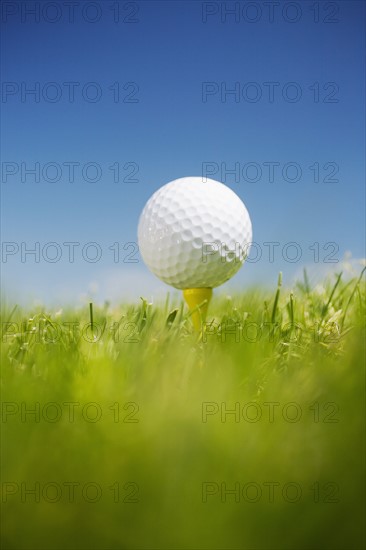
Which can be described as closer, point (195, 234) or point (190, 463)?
point (190, 463)

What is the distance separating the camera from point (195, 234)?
2836mm

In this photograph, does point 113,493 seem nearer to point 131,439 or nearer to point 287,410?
point 131,439

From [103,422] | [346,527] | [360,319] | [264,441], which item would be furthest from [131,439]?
[360,319]

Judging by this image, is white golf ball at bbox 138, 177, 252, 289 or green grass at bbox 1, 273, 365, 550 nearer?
green grass at bbox 1, 273, 365, 550

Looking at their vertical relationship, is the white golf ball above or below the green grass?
above

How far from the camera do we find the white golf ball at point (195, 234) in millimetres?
2832

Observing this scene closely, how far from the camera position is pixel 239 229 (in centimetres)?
298

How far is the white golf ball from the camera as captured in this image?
111 inches

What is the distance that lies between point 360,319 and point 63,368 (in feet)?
3.39

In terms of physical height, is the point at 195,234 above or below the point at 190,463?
above

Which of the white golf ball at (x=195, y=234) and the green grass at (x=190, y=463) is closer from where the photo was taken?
the green grass at (x=190, y=463)

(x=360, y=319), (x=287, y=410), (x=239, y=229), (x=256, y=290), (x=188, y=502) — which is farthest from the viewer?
(x=239, y=229)

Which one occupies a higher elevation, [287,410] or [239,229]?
[239,229]

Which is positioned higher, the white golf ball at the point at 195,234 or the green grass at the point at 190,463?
the white golf ball at the point at 195,234
